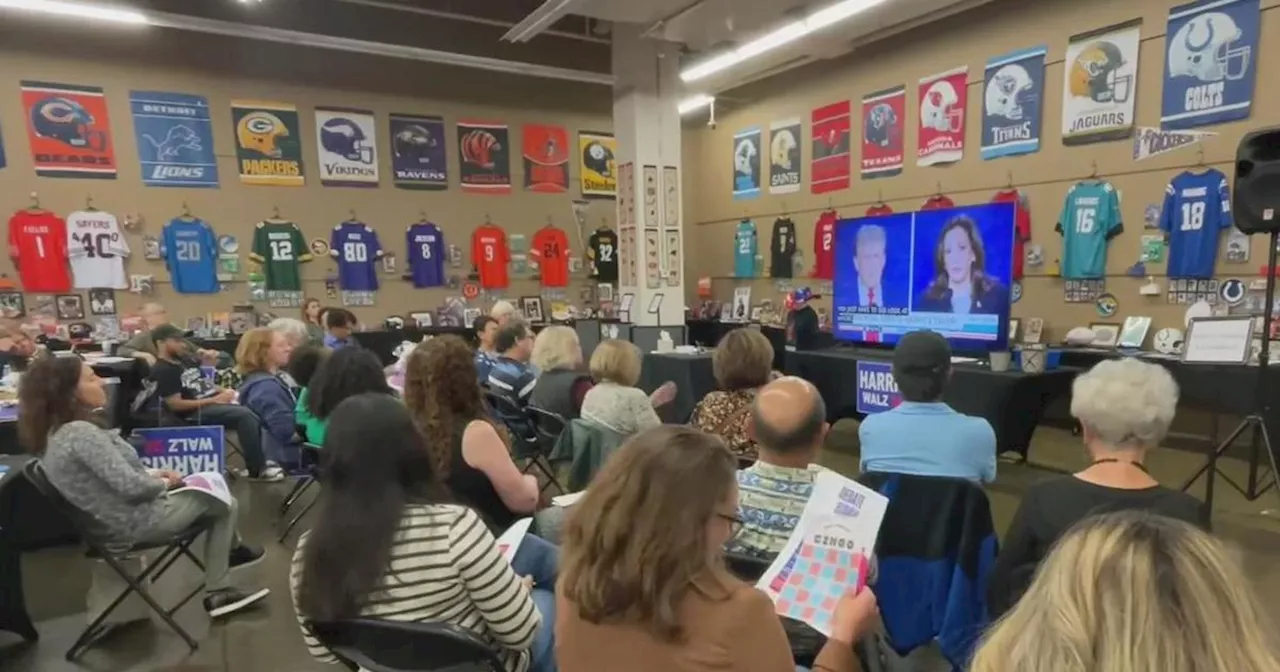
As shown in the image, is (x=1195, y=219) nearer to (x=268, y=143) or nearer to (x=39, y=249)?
(x=268, y=143)

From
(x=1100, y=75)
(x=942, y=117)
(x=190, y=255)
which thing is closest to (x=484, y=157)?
(x=190, y=255)

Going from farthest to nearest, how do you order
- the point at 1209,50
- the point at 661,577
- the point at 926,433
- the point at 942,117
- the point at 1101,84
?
the point at 942,117, the point at 1101,84, the point at 1209,50, the point at 926,433, the point at 661,577

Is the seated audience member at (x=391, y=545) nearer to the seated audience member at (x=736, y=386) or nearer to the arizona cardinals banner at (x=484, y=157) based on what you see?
the seated audience member at (x=736, y=386)

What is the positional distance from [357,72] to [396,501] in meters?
8.62

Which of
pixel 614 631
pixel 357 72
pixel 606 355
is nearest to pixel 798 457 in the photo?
pixel 614 631

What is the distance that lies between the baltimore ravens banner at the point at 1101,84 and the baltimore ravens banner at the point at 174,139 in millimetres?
8726

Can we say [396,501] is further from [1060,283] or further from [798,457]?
[1060,283]

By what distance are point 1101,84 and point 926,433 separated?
5524 millimetres

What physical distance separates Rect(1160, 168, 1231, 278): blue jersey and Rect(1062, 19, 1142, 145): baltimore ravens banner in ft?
2.29

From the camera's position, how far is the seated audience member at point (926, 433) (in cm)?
218

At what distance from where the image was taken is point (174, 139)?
7941 millimetres

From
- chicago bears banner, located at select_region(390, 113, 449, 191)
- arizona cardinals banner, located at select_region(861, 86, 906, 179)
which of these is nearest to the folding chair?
chicago bears banner, located at select_region(390, 113, 449, 191)

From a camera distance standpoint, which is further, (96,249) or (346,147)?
(346,147)

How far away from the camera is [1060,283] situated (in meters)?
6.59
